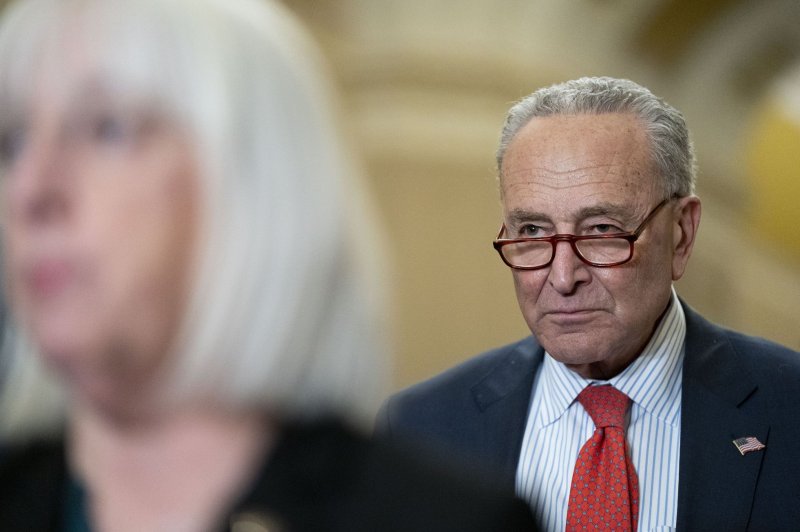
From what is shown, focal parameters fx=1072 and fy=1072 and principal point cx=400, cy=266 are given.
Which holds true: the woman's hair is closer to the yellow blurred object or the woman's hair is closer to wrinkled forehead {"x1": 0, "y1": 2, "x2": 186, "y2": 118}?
wrinkled forehead {"x1": 0, "y1": 2, "x2": 186, "y2": 118}

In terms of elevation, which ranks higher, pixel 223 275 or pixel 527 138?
pixel 527 138

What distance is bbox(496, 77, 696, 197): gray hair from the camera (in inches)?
77.6

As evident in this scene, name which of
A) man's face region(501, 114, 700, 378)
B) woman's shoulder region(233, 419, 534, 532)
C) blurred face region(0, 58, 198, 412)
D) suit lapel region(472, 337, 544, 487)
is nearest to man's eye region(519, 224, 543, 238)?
man's face region(501, 114, 700, 378)

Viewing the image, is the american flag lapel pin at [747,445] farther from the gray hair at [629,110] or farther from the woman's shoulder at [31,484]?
the woman's shoulder at [31,484]

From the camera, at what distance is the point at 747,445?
189cm

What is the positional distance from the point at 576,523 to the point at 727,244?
6.45 m

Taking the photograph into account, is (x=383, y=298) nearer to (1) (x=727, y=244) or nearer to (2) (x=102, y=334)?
(2) (x=102, y=334)

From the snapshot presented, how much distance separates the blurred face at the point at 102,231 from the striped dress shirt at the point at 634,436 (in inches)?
50.0

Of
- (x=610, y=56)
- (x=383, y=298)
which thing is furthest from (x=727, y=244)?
(x=383, y=298)

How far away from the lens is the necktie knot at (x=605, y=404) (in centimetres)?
188

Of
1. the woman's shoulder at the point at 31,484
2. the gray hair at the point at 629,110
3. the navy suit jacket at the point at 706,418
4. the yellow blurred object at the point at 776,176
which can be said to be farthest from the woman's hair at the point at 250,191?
the yellow blurred object at the point at 776,176

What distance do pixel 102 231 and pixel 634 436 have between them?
1.40 m

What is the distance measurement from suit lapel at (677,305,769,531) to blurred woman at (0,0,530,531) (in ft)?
3.85

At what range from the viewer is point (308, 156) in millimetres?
703
